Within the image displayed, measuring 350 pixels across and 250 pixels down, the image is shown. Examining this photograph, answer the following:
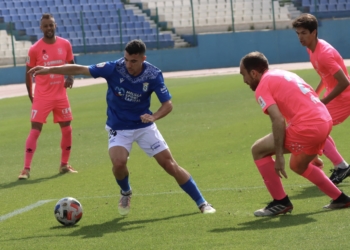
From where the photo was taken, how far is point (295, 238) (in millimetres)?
5898

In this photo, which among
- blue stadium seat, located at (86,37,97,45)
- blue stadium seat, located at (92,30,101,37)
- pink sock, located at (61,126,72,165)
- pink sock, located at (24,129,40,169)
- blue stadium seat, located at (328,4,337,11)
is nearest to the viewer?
pink sock, located at (24,129,40,169)

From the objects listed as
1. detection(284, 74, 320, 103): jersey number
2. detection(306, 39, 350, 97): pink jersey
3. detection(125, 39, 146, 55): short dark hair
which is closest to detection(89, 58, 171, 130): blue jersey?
detection(125, 39, 146, 55): short dark hair

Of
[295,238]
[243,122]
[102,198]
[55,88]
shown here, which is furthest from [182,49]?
[295,238]

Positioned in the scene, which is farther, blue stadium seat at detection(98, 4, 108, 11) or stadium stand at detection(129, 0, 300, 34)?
stadium stand at detection(129, 0, 300, 34)

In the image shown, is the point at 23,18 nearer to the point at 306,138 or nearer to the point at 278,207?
the point at 278,207

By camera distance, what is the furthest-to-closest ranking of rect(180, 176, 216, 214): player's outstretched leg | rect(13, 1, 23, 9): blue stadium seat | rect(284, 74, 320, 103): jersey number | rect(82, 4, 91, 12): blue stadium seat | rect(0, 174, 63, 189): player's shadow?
1. rect(82, 4, 91, 12): blue stadium seat
2. rect(13, 1, 23, 9): blue stadium seat
3. rect(0, 174, 63, 189): player's shadow
4. rect(180, 176, 216, 214): player's outstretched leg
5. rect(284, 74, 320, 103): jersey number

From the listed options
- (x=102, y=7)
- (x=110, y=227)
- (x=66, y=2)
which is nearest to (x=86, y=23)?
(x=102, y=7)

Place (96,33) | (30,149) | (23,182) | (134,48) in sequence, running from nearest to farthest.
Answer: (134,48)
(23,182)
(30,149)
(96,33)

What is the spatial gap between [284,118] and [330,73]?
1.95 m

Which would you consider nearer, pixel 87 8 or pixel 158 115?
pixel 158 115

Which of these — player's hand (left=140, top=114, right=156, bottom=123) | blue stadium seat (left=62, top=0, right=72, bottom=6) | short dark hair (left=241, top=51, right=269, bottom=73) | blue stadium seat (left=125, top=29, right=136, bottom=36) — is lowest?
blue stadium seat (left=125, top=29, right=136, bottom=36)

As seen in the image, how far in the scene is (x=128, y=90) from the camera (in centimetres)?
744

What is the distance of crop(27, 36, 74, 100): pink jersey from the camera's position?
1081 cm

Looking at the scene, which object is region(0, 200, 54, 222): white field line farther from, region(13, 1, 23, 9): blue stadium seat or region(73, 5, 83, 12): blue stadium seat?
region(73, 5, 83, 12): blue stadium seat
